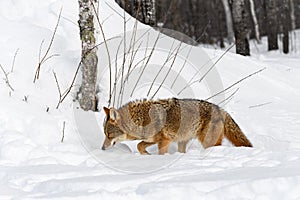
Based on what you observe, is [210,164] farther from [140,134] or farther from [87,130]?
[87,130]

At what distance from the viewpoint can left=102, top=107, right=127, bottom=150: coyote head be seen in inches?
183

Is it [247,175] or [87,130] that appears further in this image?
[87,130]

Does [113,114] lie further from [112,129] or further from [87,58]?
[87,58]

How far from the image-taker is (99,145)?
4.71 m

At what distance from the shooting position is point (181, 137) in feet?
15.9

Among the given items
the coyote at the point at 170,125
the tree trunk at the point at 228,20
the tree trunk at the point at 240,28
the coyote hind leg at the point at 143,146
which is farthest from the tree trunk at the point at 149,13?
the tree trunk at the point at 228,20

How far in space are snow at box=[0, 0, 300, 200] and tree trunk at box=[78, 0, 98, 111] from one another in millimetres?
200

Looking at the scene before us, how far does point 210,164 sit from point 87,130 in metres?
1.71

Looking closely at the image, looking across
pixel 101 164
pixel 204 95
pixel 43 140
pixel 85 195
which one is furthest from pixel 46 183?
pixel 204 95

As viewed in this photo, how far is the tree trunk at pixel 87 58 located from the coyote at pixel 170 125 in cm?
58

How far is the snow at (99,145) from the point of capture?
307 cm

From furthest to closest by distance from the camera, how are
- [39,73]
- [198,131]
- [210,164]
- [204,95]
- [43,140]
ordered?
1. [204,95]
2. [39,73]
3. [198,131]
4. [43,140]
5. [210,164]

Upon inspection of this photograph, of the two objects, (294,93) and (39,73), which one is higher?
(39,73)

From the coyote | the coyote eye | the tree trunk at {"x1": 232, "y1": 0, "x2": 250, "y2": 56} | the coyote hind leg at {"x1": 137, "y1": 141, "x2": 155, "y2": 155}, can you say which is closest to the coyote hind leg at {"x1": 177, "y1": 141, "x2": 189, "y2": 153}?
the coyote
